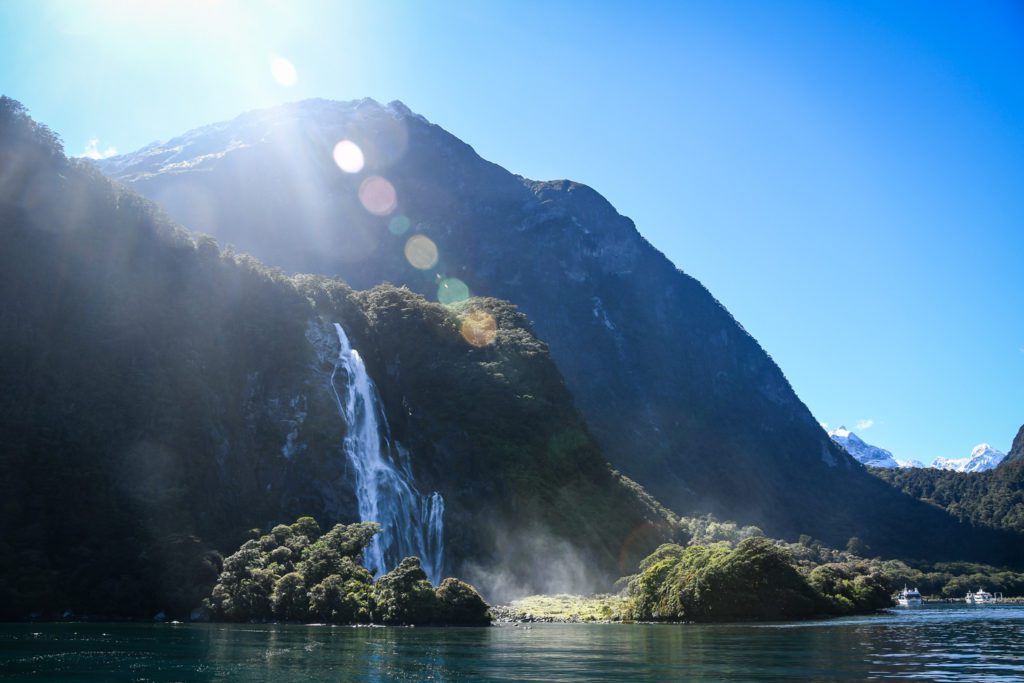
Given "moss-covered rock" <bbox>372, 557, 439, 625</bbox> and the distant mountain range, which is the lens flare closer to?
the distant mountain range

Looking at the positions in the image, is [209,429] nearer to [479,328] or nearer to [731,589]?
[731,589]

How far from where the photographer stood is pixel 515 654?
34.1 m

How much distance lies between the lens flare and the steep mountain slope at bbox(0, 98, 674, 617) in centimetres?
886

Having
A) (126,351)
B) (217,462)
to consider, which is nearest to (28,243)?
(126,351)

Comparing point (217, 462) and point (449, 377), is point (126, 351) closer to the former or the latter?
point (217, 462)

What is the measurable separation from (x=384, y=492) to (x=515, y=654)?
64.4m

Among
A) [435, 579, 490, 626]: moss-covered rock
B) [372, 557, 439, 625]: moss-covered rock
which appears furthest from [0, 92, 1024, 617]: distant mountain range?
[435, 579, 490, 626]: moss-covered rock

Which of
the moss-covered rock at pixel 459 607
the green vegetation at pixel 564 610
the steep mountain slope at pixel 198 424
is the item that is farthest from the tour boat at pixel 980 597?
the moss-covered rock at pixel 459 607

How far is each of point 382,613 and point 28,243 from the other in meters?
72.7

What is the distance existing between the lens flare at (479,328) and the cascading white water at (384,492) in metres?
35.6

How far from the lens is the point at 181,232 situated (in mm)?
115938

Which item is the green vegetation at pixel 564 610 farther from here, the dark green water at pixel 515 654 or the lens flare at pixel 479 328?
the lens flare at pixel 479 328

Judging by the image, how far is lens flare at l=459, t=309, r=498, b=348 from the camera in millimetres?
144750

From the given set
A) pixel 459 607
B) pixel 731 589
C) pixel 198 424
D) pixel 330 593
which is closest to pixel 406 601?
pixel 459 607
